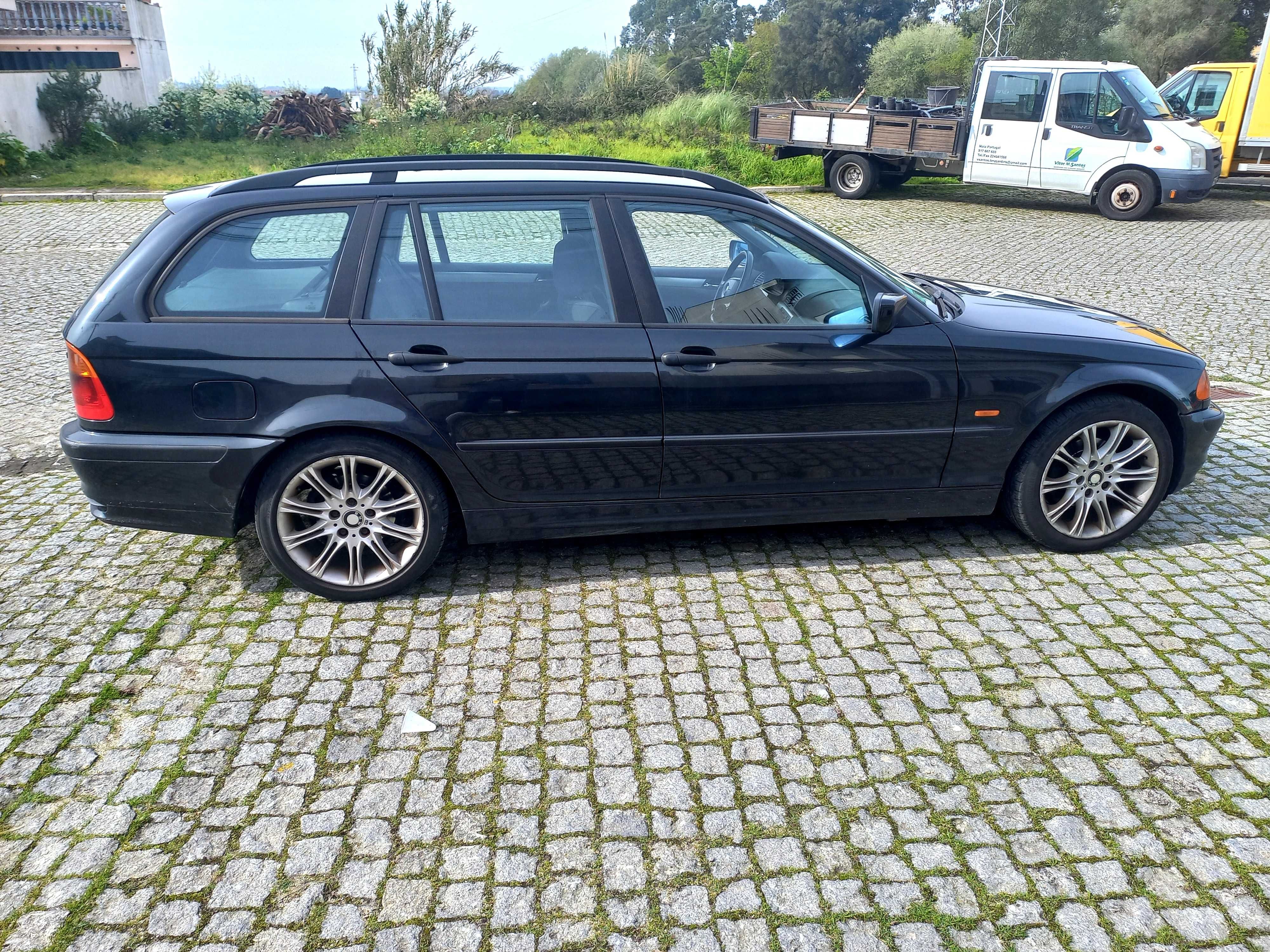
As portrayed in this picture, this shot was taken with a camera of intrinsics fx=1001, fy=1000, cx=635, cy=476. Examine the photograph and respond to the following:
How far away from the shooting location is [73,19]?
3638cm

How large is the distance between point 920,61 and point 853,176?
35.2m

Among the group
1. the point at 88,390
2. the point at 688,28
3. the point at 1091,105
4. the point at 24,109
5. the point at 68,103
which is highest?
the point at 688,28

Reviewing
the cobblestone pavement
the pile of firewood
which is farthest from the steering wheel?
the pile of firewood

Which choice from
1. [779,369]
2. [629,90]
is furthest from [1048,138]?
[779,369]

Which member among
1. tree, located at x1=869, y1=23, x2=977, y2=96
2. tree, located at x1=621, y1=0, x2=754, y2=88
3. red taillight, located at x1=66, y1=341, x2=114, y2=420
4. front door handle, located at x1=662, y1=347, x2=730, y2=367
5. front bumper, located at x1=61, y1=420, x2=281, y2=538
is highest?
tree, located at x1=621, y1=0, x2=754, y2=88

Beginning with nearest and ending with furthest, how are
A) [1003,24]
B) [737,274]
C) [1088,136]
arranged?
1. [737,274]
2. [1088,136]
3. [1003,24]

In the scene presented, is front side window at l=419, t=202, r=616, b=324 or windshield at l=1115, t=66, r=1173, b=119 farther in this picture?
windshield at l=1115, t=66, r=1173, b=119

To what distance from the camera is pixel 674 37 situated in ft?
314

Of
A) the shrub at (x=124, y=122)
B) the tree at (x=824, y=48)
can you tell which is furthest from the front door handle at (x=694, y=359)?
the tree at (x=824, y=48)

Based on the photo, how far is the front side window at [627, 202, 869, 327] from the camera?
4.37m

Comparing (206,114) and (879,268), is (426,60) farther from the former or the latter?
(879,268)

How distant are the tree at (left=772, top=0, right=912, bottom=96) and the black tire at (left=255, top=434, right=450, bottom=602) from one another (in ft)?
209

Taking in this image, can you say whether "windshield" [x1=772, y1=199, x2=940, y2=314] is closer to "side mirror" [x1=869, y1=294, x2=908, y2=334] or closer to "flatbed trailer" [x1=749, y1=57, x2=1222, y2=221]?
"side mirror" [x1=869, y1=294, x2=908, y2=334]

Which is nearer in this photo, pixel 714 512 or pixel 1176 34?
pixel 714 512
